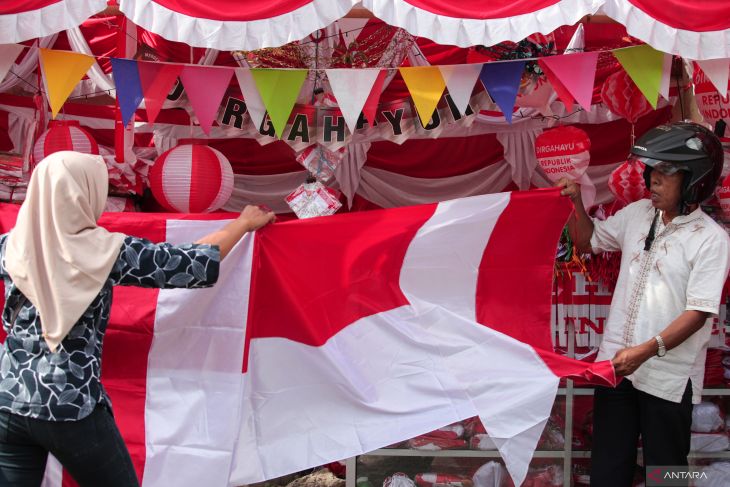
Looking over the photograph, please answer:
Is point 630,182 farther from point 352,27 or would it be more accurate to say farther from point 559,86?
point 352,27

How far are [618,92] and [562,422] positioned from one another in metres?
1.68

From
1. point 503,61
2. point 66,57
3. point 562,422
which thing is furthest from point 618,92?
point 66,57

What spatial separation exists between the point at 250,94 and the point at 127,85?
53 cm

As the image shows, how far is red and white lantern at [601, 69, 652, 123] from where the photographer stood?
13.5 ft

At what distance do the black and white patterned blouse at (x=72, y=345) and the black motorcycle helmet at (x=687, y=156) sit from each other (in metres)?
1.86

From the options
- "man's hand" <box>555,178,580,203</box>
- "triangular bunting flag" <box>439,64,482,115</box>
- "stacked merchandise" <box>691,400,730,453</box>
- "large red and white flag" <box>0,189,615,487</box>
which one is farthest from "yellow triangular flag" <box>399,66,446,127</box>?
"stacked merchandise" <box>691,400,730,453</box>

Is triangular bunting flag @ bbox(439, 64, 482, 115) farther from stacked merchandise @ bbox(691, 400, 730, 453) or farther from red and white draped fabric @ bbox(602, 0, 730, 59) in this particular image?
stacked merchandise @ bbox(691, 400, 730, 453)

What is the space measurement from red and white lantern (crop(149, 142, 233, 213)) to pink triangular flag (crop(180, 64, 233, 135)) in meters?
0.25

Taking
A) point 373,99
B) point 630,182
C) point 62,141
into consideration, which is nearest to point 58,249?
point 373,99

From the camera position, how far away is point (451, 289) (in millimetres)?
3625

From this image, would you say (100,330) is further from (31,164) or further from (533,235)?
(31,164)

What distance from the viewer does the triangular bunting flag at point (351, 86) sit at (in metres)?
3.56

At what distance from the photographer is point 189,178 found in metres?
3.79

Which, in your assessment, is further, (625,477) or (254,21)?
(625,477)
